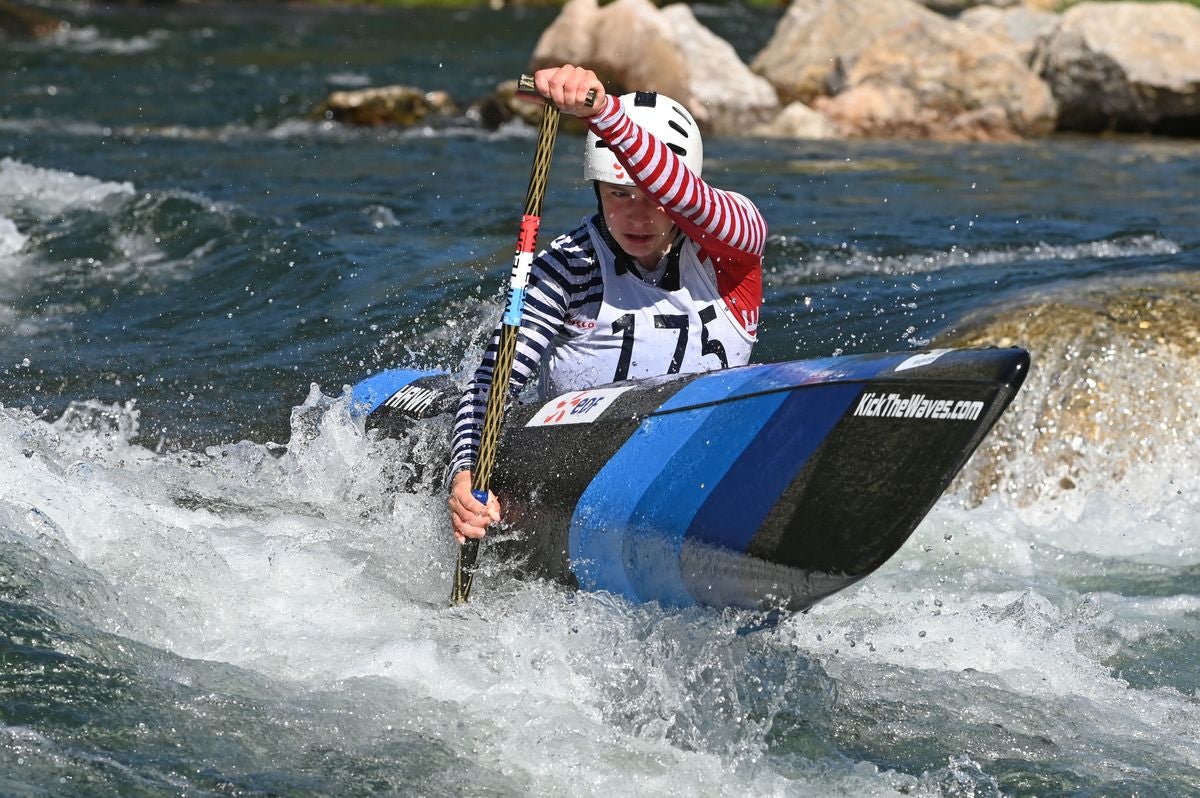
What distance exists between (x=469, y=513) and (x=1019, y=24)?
14.6 m

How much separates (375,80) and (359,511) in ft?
42.7

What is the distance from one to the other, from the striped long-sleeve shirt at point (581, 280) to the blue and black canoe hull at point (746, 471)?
15 centimetres

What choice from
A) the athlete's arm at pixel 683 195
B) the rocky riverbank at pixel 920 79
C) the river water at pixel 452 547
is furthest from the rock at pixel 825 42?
the athlete's arm at pixel 683 195

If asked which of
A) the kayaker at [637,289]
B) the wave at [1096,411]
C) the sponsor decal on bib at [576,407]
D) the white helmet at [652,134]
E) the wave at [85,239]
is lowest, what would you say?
the wave at [85,239]

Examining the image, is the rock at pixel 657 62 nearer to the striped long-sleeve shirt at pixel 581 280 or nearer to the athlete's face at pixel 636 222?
the striped long-sleeve shirt at pixel 581 280

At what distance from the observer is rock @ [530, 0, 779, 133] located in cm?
1378

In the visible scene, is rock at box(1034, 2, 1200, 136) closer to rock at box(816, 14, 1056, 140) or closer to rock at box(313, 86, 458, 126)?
rock at box(816, 14, 1056, 140)

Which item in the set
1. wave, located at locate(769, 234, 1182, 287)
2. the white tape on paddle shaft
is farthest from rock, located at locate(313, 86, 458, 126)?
the white tape on paddle shaft

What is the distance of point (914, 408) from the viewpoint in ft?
11.0

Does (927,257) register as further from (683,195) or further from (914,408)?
(914,408)

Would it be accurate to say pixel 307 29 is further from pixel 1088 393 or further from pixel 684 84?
pixel 1088 393

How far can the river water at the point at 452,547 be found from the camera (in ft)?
12.2

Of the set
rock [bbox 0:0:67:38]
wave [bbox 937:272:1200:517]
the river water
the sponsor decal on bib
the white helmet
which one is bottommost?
rock [bbox 0:0:67:38]

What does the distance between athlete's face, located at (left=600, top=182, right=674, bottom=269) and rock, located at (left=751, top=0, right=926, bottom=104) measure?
10591 mm
